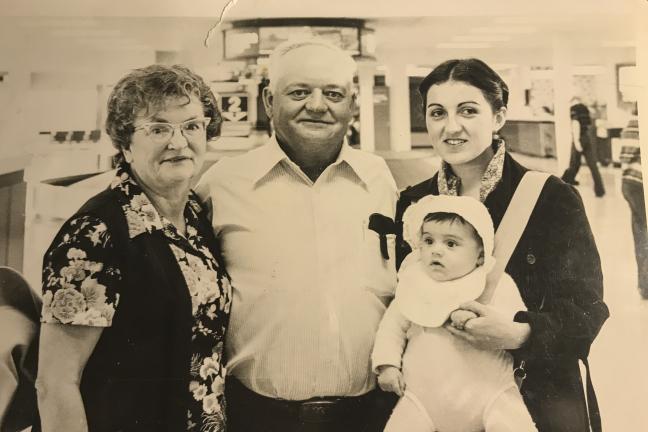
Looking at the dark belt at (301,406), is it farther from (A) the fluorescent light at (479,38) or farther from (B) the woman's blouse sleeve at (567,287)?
(A) the fluorescent light at (479,38)

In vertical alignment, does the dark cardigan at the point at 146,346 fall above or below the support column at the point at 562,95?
below

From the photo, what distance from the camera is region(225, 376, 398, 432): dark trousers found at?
1.63m

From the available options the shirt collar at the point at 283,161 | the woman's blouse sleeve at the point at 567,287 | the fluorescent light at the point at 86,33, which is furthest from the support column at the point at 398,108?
the fluorescent light at the point at 86,33

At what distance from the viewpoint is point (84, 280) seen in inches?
60.8

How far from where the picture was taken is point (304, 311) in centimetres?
166

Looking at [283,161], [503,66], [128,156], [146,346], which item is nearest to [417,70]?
[503,66]

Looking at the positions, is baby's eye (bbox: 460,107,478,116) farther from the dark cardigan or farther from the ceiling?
the dark cardigan

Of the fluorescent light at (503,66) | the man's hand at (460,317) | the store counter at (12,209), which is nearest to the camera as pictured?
the man's hand at (460,317)

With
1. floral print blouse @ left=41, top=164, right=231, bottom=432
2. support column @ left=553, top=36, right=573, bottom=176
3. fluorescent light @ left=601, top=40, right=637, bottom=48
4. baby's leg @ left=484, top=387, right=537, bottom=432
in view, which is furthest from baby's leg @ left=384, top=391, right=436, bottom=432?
fluorescent light @ left=601, top=40, right=637, bottom=48

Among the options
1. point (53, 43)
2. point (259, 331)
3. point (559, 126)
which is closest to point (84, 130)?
point (53, 43)

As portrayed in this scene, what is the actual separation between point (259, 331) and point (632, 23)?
1.52 metres

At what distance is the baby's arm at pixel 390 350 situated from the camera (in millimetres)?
1639

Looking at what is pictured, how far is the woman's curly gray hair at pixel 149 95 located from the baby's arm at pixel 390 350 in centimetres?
73

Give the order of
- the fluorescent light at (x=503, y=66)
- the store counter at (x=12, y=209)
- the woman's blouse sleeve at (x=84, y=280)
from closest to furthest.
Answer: the woman's blouse sleeve at (x=84, y=280) → the store counter at (x=12, y=209) → the fluorescent light at (x=503, y=66)
